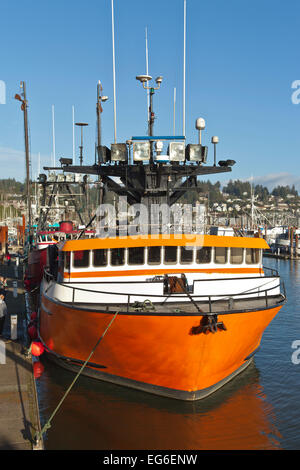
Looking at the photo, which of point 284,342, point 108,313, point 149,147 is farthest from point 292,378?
point 149,147

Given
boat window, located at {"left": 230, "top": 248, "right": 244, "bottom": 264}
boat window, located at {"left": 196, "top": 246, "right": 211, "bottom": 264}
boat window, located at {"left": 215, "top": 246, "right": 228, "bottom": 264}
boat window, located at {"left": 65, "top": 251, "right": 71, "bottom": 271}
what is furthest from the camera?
boat window, located at {"left": 230, "top": 248, "right": 244, "bottom": 264}

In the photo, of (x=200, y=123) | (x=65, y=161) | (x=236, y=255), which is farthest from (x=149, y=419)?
(x=65, y=161)

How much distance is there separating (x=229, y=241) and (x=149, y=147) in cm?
418

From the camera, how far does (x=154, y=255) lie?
40.9ft

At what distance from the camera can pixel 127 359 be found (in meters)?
11.1

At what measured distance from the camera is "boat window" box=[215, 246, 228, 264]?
42.1ft

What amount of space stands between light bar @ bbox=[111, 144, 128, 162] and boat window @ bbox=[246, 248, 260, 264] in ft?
17.1

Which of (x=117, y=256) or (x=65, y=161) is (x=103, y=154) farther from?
(x=117, y=256)

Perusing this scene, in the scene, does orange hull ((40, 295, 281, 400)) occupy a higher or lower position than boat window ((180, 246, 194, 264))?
lower

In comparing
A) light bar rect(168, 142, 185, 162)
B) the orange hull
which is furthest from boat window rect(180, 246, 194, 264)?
light bar rect(168, 142, 185, 162)

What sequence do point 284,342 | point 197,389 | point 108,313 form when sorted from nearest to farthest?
point 108,313 → point 197,389 → point 284,342

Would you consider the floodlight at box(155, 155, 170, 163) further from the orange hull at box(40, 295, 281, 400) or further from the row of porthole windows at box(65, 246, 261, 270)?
the orange hull at box(40, 295, 281, 400)

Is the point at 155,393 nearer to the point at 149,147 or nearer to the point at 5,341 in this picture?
the point at 5,341

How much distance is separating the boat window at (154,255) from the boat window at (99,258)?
1287 mm
